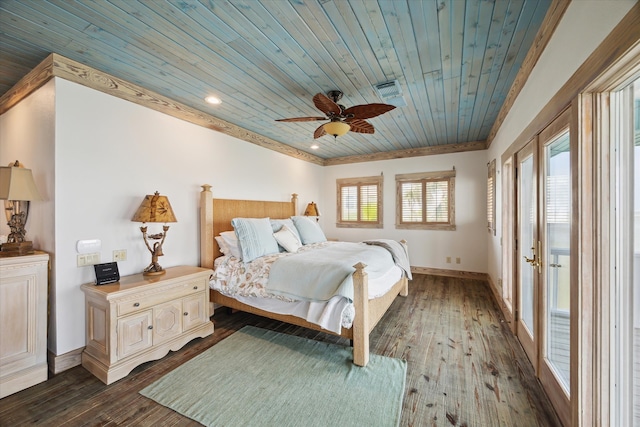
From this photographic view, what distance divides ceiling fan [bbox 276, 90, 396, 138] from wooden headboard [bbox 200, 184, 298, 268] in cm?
157

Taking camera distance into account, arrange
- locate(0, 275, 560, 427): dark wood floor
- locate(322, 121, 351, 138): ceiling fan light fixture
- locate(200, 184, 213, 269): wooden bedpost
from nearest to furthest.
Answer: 1. locate(0, 275, 560, 427): dark wood floor
2. locate(322, 121, 351, 138): ceiling fan light fixture
3. locate(200, 184, 213, 269): wooden bedpost

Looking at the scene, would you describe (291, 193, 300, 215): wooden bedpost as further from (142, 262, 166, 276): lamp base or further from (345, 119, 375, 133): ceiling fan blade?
(142, 262, 166, 276): lamp base

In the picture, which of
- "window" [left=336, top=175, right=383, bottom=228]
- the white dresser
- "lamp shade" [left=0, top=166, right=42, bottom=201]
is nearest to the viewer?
the white dresser

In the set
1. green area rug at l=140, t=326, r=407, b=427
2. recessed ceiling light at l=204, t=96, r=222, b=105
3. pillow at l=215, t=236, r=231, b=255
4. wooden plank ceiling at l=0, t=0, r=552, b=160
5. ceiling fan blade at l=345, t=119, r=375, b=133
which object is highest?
recessed ceiling light at l=204, t=96, r=222, b=105

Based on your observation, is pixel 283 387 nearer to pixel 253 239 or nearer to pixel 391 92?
pixel 253 239

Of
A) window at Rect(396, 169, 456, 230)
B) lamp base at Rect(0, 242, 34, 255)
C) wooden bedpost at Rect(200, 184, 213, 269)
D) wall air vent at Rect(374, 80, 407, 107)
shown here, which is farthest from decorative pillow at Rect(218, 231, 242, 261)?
window at Rect(396, 169, 456, 230)

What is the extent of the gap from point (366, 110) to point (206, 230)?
2.42 m

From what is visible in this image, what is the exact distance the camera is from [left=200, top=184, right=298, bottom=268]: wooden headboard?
3336 millimetres

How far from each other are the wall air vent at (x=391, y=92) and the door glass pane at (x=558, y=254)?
141 cm

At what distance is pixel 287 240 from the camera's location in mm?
3557

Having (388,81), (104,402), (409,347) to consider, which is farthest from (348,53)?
(104,402)

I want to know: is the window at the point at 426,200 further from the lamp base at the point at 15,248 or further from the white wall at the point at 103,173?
the lamp base at the point at 15,248

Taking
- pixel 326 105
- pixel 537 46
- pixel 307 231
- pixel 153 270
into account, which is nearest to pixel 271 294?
pixel 153 270

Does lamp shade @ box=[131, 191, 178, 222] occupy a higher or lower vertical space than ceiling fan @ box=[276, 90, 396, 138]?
lower
